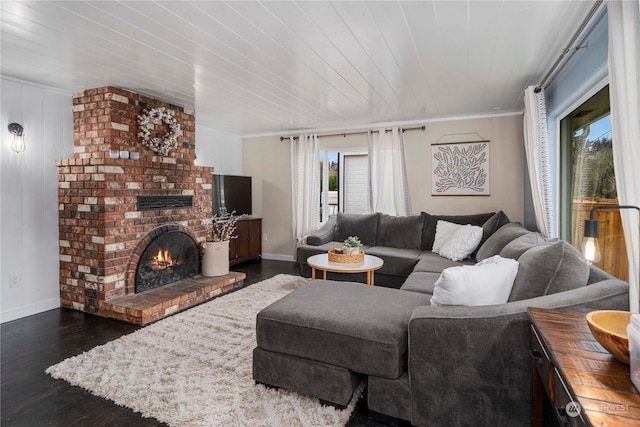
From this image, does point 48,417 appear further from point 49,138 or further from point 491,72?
point 491,72

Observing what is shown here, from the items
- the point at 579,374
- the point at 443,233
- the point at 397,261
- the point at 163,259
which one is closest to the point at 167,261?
the point at 163,259

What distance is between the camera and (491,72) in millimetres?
2957

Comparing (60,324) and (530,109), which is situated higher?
(530,109)

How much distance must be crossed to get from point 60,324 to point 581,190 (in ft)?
15.3

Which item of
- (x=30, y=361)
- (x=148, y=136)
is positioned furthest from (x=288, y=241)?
(x=30, y=361)

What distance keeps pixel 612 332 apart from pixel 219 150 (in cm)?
555

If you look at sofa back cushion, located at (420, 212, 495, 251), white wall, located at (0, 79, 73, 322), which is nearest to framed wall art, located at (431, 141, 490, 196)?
sofa back cushion, located at (420, 212, 495, 251)

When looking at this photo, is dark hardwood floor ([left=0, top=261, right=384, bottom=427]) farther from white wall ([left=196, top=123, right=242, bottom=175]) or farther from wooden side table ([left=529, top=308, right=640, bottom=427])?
white wall ([left=196, top=123, right=242, bottom=175])

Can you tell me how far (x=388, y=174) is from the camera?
16.6 ft

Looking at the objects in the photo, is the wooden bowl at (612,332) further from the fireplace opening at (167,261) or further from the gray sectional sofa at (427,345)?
the fireplace opening at (167,261)

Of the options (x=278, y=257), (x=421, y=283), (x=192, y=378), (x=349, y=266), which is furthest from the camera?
(x=278, y=257)

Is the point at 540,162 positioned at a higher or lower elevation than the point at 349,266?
higher

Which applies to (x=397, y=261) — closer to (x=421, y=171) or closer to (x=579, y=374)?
(x=421, y=171)

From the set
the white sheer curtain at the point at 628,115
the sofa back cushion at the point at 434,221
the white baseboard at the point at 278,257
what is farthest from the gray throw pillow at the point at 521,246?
the white baseboard at the point at 278,257
